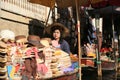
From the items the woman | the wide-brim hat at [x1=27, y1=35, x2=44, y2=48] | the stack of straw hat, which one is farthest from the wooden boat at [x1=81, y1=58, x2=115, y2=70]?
the stack of straw hat

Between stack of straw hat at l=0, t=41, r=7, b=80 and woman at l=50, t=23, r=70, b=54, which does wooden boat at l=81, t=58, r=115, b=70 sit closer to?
woman at l=50, t=23, r=70, b=54

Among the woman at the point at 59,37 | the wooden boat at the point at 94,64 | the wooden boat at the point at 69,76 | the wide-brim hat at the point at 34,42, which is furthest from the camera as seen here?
the wooden boat at the point at 94,64

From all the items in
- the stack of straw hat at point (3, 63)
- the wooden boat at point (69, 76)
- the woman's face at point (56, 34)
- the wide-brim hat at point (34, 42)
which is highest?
the woman's face at point (56, 34)

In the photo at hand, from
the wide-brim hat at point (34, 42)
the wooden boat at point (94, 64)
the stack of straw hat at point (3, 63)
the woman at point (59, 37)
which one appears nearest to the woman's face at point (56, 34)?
the woman at point (59, 37)

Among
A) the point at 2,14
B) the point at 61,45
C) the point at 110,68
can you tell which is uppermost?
the point at 2,14

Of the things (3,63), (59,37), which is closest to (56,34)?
(59,37)

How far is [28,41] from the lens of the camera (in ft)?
23.1

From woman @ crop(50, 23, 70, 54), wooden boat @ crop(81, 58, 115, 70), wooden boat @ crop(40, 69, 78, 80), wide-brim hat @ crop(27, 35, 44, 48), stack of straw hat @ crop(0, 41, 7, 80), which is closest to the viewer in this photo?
stack of straw hat @ crop(0, 41, 7, 80)

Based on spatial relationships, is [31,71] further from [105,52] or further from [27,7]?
[105,52]

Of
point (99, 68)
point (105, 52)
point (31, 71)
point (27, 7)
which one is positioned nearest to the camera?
point (31, 71)

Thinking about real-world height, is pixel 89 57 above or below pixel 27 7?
below

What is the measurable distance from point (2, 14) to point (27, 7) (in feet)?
→ 6.07

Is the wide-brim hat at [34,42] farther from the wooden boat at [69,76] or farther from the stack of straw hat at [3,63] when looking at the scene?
the stack of straw hat at [3,63]

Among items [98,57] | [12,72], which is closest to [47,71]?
[12,72]
